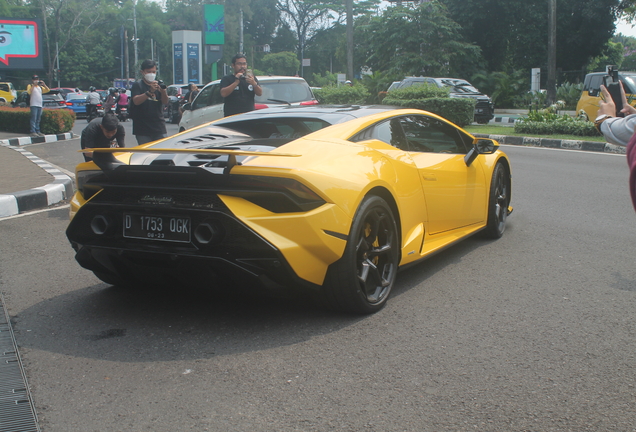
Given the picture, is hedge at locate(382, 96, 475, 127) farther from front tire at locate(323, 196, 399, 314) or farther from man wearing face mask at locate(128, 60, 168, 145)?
front tire at locate(323, 196, 399, 314)

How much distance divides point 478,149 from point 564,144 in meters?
10.5

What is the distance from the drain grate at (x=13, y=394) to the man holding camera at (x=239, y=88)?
16.8 feet

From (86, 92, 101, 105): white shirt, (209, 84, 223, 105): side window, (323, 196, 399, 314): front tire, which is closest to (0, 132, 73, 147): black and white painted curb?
(209, 84, 223, 105): side window

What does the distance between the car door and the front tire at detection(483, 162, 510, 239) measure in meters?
0.15

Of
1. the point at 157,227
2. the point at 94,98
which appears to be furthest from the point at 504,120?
the point at 157,227

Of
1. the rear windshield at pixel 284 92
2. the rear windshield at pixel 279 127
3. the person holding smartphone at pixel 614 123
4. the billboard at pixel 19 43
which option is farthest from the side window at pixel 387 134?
the billboard at pixel 19 43

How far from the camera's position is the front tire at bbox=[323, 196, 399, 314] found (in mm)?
3553

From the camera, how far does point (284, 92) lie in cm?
1215

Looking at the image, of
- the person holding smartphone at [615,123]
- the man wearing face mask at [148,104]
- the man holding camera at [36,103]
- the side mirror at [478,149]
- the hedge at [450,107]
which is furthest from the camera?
the hedge at [450,107]

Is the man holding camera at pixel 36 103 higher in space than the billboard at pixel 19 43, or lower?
lower

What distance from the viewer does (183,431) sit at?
2488 mm

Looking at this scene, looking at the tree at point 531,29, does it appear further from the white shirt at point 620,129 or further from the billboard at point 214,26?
the white shirt at point 620,129

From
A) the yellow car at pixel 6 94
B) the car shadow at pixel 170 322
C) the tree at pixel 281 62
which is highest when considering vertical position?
the tree at pixel 281 62

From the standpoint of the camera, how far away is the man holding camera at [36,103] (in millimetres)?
18062
